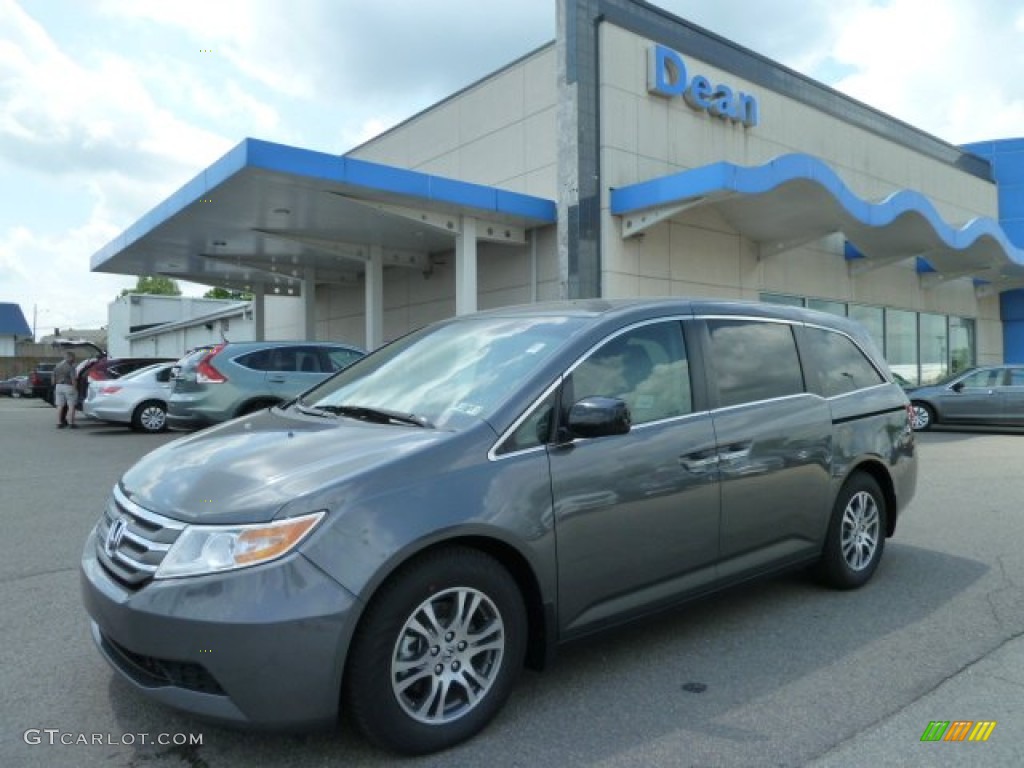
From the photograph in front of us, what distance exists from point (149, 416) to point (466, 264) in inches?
264

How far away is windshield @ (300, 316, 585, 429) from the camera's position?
3375 millimetres

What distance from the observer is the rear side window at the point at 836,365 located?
187 inches

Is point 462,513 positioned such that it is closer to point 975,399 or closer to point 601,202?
point 601,202

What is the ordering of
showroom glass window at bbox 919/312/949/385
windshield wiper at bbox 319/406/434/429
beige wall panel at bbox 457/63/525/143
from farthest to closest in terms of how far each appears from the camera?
showroom glass window at bbox 919/312/949/385
beige wall panel at bbox 457/63/525/143
windshield wiper at bbox 319/406/434/429

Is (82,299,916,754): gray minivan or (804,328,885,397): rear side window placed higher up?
(804,328,885,397): rear side window

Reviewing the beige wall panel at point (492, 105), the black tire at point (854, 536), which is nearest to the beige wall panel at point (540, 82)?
the beige wall panel at point (492, 105)

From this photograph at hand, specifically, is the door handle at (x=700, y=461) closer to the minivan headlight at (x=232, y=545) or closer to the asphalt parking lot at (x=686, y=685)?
the asphalt parking lot at (x=686, y=685)

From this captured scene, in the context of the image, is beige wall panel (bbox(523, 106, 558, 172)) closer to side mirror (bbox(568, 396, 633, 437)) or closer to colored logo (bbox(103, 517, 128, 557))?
side mirror (bbox(568, 396, 633, 437))

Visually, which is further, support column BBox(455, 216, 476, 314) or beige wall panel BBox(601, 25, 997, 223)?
beige wall panel BBox(601, 25, 997, 223)

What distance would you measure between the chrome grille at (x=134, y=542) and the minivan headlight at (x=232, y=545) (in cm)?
6

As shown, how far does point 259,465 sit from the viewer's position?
2.98 meters

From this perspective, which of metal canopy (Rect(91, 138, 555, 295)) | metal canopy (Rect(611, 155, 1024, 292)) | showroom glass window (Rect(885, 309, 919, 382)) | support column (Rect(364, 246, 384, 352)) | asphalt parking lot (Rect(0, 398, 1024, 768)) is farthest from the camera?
showroom glass window (Rect(885, 309, 919, 382))

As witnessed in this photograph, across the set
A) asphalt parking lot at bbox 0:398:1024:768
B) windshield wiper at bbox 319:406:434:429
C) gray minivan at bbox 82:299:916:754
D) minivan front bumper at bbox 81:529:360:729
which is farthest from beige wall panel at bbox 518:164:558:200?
minivan front bumper at bbox 81:529:360:729

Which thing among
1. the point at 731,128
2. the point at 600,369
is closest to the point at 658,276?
the point at 731,128
